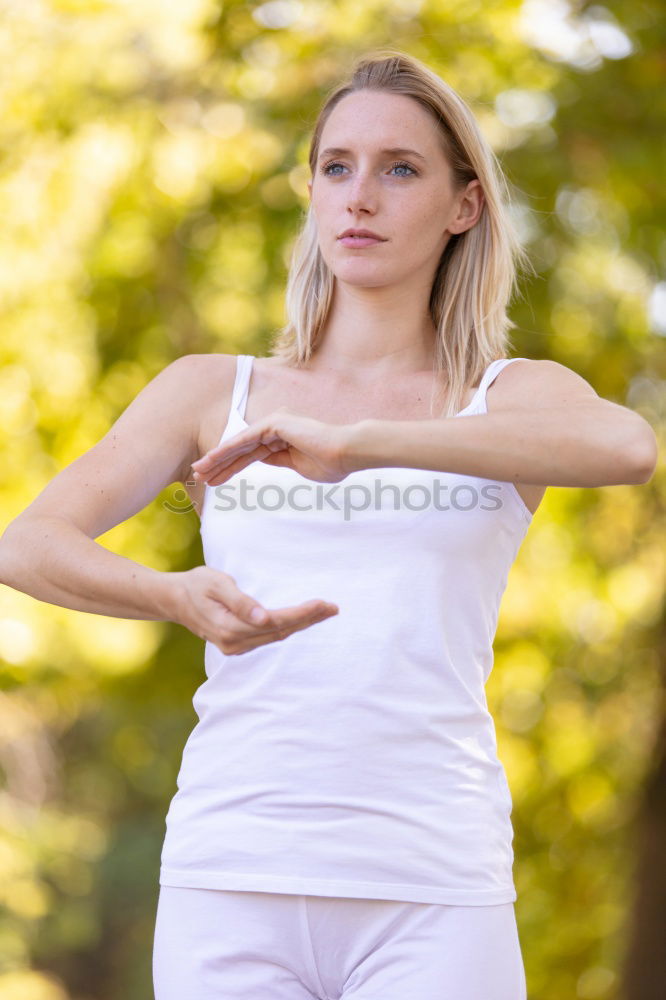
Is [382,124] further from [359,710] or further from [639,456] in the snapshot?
[359,710]

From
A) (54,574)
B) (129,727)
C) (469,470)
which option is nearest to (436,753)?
(469,470)

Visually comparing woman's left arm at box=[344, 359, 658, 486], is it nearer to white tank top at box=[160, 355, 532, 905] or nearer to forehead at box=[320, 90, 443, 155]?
white tank top at box=[160, 355, 532, 905]

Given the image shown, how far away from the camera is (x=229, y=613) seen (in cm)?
149

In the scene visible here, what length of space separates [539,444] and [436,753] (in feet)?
1.45

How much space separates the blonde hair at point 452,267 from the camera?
2055 millimetres

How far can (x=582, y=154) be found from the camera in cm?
504

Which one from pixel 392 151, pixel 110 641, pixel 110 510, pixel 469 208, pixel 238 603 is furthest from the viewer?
pixel 110 641

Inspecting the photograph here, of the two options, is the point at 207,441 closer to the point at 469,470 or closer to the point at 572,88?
the point at 469,470

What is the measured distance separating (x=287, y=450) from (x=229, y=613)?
280 mm

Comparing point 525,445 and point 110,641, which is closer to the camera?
point 525,445

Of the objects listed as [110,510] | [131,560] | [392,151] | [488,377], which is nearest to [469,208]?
[392,151]

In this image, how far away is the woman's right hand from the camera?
145 centimetres

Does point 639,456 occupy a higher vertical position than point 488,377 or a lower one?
lower

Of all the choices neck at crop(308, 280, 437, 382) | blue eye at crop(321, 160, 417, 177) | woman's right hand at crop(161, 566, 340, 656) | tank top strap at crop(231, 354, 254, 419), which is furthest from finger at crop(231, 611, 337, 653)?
blue eye at crop(321, 160, 417, 177)
